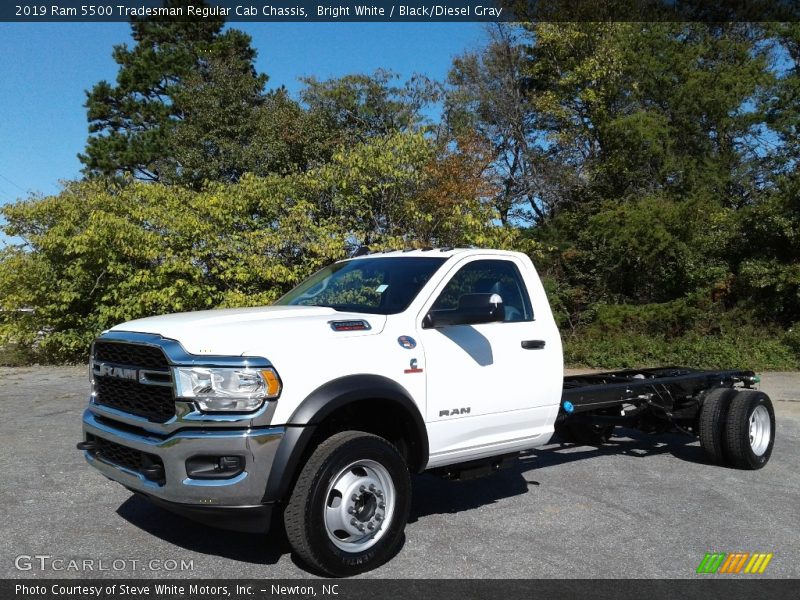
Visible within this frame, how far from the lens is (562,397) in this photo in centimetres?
593

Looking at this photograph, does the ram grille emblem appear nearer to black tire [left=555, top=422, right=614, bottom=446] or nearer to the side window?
the side window

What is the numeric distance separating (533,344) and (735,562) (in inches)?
76.3

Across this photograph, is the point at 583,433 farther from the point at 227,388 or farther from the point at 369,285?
the point at 227,388

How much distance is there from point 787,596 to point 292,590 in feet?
9.23

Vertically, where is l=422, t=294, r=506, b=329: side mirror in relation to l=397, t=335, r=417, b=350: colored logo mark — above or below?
above

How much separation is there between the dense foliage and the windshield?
29.5 ft

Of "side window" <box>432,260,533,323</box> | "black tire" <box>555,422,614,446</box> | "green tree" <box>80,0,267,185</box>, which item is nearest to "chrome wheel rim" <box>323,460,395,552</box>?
"side window" <box>432,260,533,323</box>

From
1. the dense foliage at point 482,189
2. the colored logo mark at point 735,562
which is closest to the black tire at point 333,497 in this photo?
the colored logo mark at point 735,562

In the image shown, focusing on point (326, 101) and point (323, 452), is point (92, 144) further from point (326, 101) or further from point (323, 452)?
point (323, 452)

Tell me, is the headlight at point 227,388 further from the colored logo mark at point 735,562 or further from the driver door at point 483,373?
the colored logo mark at point 735,562

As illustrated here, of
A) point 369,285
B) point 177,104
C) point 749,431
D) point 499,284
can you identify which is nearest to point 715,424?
point 749,431

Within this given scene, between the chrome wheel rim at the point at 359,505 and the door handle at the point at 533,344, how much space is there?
1.56 m

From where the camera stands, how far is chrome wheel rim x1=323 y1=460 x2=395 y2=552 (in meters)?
4.23

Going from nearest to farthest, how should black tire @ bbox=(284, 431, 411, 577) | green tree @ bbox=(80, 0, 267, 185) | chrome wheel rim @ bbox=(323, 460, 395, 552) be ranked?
black tire @ bbox=(284, 431, 411, 577)
chrome wheel rim @ bbox=(323, 460, 395, 552)
green tree @ bbox=(80, 0, 267, 185)
